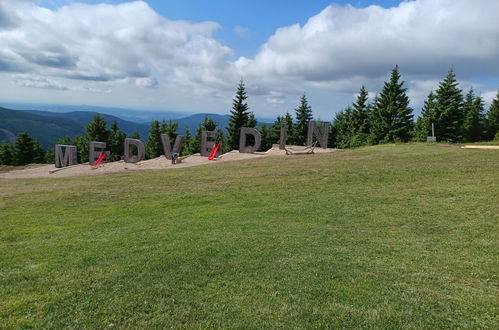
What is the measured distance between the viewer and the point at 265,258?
6.75 m

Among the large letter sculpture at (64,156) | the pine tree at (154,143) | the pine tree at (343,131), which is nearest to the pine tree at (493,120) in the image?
the pine tree at (343,131)

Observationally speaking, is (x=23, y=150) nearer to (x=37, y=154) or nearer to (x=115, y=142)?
(x=37, y=154)

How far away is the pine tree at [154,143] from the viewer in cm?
5441

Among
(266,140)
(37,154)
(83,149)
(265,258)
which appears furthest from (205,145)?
(37,154)

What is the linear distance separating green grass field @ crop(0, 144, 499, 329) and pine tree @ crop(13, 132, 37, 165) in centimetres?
4910

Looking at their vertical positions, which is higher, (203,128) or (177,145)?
(203,128)

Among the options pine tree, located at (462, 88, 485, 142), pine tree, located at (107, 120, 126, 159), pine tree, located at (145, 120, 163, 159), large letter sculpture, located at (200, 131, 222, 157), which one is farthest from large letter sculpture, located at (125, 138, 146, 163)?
pine tree, located at (462, 88, 485, 142)

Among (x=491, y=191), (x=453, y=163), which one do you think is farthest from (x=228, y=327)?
(x=453, y=163)

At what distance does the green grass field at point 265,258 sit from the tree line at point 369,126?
34.5 meters

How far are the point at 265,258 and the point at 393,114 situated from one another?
157ft

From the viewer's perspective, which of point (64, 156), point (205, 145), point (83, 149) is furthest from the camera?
point (83, 149)

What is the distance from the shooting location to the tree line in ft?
144

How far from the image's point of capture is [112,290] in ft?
18.1

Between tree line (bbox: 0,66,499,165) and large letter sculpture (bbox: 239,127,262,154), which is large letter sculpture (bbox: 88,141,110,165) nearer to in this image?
tree line (bbox: 0,66,499,165)
